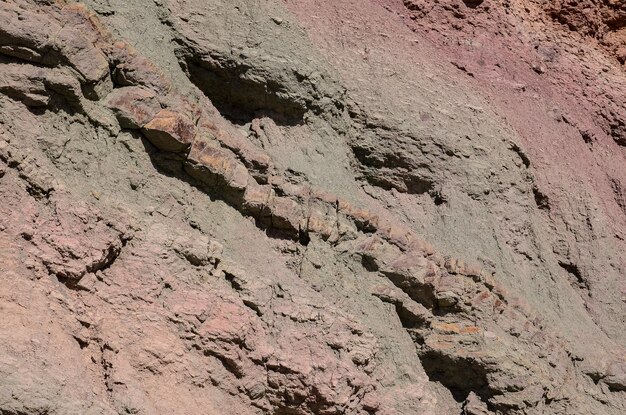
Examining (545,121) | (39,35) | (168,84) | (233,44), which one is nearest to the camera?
(39,35)

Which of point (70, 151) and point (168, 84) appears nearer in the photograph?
point (70, 151)

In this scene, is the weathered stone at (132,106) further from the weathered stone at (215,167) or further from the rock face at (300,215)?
the weathered stone at (215,167)

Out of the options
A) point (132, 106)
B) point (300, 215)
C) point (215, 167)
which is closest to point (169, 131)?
point (132, 106)

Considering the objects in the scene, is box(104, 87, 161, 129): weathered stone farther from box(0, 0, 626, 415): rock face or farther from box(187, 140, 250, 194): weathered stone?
box(187, 140, 250, 194): weathered stone

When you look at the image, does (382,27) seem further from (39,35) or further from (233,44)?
(39,35)


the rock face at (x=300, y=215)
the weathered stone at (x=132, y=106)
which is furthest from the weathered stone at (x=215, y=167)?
the weathered stone at (x=132, y=106)

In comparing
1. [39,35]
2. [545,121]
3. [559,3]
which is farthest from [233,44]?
[559,3]

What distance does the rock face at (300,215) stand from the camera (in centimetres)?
461

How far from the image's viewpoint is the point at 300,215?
614 centimetres

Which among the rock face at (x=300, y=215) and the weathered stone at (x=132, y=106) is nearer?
the rock face at (x=300, y=215)

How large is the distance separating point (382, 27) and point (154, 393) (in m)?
5.18

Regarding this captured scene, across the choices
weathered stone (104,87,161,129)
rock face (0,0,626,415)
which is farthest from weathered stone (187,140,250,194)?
weathered stone (104,87,161,129)

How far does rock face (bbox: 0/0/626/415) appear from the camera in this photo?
4605 mm

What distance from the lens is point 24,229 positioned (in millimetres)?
4426
